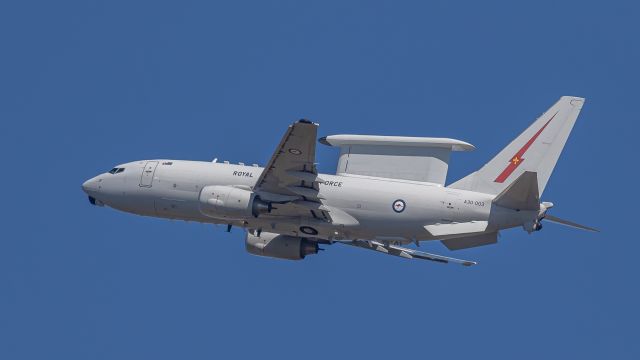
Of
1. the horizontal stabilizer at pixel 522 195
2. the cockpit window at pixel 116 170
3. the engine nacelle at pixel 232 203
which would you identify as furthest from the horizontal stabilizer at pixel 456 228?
the cockpit window at pixel 116 170

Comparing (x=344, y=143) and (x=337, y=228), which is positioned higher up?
(x=344, y=143)

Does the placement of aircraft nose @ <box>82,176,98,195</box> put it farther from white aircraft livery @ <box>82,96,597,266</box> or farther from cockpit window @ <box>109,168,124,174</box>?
white aircraft livery @ <box>82,96,597,266</box>

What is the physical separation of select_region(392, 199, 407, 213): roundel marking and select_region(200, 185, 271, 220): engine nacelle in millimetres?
5614

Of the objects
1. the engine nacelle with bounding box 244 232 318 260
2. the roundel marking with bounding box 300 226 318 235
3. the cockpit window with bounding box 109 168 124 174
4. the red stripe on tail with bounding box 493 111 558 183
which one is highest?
the red stripe on tail with bounding box 493 111 558 183

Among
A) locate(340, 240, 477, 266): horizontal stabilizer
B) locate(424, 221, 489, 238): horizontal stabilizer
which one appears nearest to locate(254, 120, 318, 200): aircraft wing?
locate(424, 221, 489, 238): horizontal stabilizer

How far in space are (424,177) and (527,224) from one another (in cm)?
Result: 596

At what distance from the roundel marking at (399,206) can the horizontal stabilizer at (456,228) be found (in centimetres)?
133

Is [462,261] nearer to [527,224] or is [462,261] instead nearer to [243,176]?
[527,224]

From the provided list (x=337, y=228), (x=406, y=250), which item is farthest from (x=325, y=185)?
(x=406, y=250)

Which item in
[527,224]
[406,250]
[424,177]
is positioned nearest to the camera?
[527,224]

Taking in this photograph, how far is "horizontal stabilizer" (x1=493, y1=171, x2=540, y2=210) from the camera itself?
5634 centimetres

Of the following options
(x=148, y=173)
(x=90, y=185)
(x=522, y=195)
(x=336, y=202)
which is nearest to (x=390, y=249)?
(x=336, y=202)

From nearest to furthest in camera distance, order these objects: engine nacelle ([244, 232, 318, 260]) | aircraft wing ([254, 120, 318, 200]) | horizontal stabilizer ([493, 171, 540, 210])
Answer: horizontal stabilizer ([493, 171, 540, 210]), aircraft wing ([254, 120, 318, 200]), engine nacelle ([244, 232, 318, 260])

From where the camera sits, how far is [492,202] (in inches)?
2311
